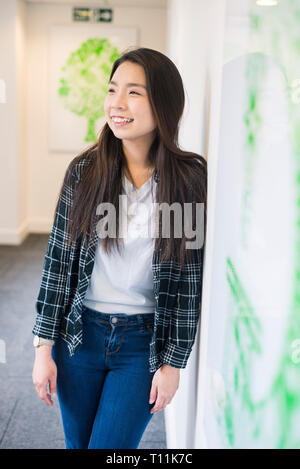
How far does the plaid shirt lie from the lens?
3.16ft

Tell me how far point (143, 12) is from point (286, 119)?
13.5ft

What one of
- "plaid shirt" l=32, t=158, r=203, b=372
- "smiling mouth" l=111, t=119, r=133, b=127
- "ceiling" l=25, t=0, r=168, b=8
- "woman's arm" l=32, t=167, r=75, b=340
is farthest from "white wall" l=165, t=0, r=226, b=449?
"ceiling" l=25, t=0, r=168, b=8

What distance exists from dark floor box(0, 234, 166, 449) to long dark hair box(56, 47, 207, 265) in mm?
1005

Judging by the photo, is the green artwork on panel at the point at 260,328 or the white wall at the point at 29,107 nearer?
the green artwork on panel at the point at 260,328

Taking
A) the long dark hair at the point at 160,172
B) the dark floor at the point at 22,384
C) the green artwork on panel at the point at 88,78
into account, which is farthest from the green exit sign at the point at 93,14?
the long dark hair at the point at 160,172

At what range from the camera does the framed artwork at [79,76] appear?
4.14 m

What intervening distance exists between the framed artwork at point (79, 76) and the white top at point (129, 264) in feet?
10.8

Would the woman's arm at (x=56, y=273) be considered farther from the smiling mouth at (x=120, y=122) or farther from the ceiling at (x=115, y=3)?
the ceiling at (x=115, y=3)

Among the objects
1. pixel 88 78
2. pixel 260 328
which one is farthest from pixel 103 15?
pixel 260 328

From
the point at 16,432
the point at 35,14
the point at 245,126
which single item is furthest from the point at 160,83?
the point at 35,14

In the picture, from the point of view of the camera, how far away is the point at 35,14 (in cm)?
414

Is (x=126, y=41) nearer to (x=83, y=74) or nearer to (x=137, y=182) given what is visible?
(x=83, y=74)

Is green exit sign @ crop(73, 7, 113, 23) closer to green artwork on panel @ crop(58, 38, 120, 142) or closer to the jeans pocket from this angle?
green artwork on panel @ crop(58, 38, 120, 142)

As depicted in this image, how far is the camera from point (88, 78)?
166 inches
